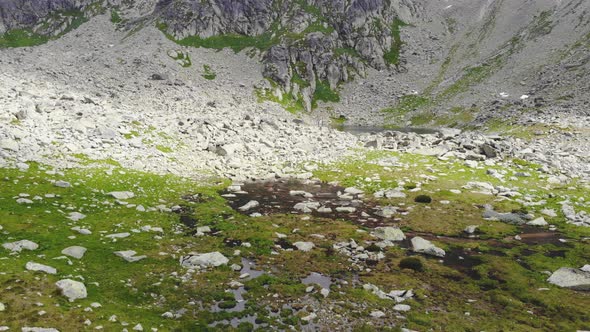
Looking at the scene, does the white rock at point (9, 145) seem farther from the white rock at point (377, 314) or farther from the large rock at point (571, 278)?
the large rock at point (571, 278)

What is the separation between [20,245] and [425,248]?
71.4 ft

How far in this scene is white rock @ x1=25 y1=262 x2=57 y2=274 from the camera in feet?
49.0

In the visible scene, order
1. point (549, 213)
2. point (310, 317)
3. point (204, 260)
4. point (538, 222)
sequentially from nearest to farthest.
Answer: point (310, 317), point (204, 260), point (538, 222), point (549, 213)

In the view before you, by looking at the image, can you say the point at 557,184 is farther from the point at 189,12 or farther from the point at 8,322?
the point at 189,12

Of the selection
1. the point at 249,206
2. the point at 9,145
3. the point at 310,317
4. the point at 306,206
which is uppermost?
the point at 306,206

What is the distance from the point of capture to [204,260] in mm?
18531

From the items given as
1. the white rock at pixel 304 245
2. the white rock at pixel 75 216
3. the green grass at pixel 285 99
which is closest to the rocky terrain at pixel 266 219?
the white rock at pixel 75 216

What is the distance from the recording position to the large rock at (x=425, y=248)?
21797mm

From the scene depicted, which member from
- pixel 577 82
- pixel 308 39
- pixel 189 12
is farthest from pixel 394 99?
pixel 189 12

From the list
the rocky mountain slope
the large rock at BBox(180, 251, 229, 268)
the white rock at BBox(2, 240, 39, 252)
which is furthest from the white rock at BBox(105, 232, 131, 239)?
the rocky mountain slope

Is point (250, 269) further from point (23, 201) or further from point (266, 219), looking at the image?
point (23, 201)

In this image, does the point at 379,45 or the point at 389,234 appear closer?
the point at 389,234

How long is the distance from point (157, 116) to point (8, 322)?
141 ft

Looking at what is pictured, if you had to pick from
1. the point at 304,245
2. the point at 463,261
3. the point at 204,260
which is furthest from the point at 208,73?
the point at 463,261
